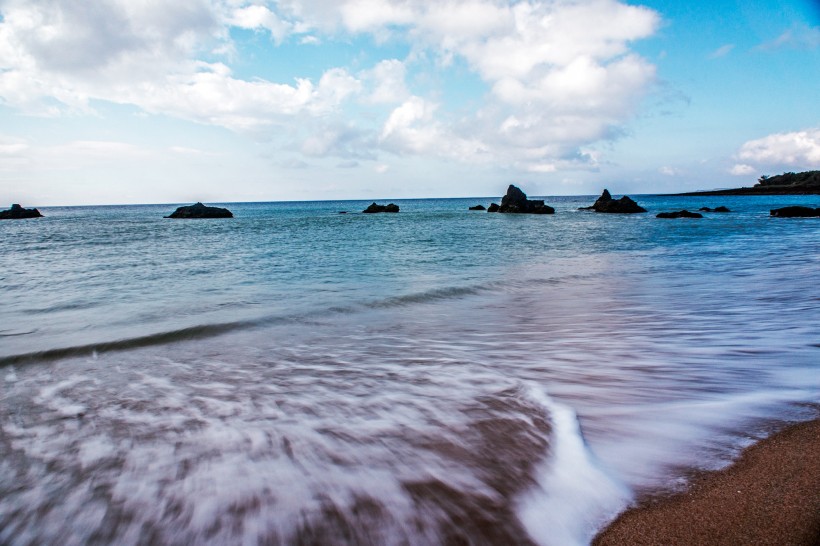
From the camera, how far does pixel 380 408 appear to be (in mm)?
3977

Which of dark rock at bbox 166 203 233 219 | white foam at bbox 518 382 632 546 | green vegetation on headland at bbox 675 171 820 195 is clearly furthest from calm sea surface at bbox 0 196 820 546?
green vegetation on headland at bbox 675 171 820 195

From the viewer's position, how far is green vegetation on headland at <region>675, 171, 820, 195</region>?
118000mm

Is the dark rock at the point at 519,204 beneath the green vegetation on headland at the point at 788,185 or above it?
beneath

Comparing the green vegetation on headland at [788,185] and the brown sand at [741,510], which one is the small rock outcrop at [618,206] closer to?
the brown sand at [741,510]

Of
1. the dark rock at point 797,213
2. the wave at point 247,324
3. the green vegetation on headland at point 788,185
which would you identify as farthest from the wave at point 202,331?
the green vegetation on headland at point 788,185

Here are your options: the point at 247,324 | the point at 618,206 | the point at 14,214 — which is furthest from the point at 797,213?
the point at 14,214

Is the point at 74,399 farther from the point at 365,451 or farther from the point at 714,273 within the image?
the point at 714,273

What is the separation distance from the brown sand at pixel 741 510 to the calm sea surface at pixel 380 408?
15 centimetres

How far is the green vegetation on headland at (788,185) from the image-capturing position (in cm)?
11800

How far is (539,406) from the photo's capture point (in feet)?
12.5

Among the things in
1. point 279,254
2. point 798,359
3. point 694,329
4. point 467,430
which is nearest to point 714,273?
point 694,329

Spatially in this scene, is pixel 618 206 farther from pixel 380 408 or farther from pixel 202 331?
pixel 380 408

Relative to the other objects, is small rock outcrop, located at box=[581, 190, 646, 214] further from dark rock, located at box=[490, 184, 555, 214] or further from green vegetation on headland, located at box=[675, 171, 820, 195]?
green vegetation on headland, located at box=[675, 171, 820, 195]

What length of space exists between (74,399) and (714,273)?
47.4 feet
